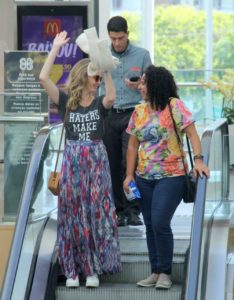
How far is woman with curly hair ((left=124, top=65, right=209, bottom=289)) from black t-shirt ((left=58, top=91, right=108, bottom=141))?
233mm

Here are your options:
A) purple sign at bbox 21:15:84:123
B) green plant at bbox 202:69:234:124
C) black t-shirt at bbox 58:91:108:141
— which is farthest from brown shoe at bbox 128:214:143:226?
green plant at bbox 202:69:234:124

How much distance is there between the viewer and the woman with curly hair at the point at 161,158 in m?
6.93

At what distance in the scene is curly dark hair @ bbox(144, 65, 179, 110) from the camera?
23.0 feet

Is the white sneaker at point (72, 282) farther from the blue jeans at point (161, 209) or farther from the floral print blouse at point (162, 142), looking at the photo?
the floral print blouse at point (162, 142)

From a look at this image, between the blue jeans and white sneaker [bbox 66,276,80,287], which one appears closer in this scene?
the blue jeans

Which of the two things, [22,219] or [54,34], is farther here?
[54,34]

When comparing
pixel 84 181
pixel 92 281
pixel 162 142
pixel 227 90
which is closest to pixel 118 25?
pixel 162 142

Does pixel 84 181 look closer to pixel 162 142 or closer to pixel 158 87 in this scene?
pixel 162 142

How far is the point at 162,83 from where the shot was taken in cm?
704

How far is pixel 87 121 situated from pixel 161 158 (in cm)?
59

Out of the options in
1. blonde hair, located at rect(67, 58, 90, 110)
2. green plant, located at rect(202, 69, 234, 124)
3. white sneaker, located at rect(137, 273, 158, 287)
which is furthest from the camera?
green plant, located at rect(202, 69, 234, 124)

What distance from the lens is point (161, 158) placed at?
699 cm

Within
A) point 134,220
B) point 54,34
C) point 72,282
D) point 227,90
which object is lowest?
point 72,282

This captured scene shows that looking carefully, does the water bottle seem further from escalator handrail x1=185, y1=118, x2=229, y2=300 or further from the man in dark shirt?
the man in dark shirt
